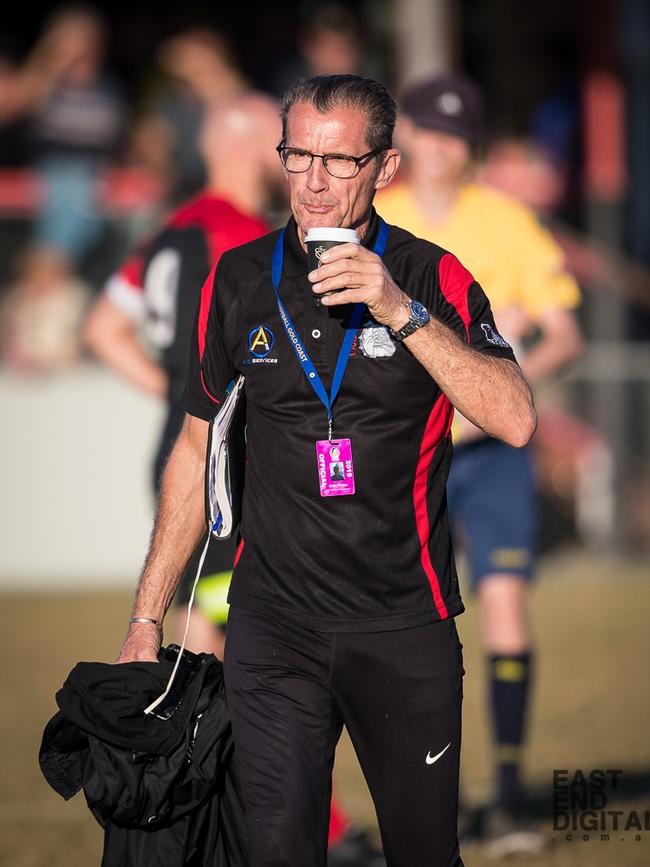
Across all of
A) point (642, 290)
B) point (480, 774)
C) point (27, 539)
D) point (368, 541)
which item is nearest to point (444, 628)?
point (368, 541)

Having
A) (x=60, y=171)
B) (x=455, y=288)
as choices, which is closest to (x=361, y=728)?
(x=455, y=288)

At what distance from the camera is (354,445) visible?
348 centimetres

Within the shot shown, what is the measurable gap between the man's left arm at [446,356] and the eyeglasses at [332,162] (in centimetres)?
32

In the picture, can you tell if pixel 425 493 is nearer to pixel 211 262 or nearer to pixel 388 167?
pixel 388 167

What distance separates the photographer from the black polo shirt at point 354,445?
3.49 metres

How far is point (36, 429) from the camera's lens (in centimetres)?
1155

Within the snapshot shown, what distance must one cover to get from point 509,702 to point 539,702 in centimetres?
208

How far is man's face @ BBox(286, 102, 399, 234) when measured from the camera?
3.39m

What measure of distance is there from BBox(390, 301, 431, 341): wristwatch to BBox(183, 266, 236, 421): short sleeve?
1.93 ft

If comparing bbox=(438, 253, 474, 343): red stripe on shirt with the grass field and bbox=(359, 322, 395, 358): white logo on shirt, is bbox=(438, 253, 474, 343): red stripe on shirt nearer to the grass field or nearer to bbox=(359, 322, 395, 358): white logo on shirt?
bbox=(359, 322, 395, 358): white logo on shirt

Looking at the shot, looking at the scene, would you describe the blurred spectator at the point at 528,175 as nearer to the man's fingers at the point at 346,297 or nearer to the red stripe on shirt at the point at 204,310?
the red stripe on shirt at the point at 204,310

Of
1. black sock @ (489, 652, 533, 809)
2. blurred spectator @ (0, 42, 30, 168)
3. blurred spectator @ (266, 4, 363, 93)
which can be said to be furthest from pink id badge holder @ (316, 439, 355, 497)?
blurred spectator @ (266, 4, 363, 93)

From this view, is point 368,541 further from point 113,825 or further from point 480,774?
point 480,774

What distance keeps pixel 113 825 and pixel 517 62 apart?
15392 millimetres
